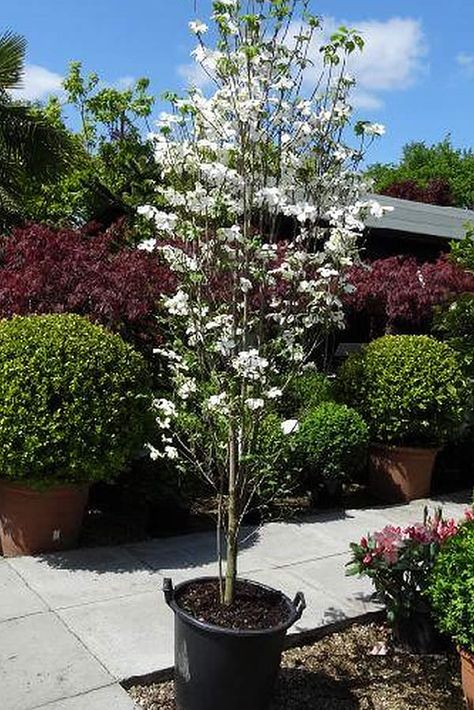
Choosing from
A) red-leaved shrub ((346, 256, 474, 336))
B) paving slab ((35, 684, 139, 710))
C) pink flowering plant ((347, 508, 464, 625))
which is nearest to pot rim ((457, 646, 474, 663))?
pink flowering plant ((347, 508, 464, 625))

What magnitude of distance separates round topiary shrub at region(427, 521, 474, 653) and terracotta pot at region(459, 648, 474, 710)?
4cm

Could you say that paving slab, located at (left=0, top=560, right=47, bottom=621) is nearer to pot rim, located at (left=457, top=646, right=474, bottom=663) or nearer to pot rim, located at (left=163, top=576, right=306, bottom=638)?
pot rim, located at (left=163, top=576, right=306, bottom=638)

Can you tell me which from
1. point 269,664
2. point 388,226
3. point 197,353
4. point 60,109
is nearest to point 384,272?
point 388,226

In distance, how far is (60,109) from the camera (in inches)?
575

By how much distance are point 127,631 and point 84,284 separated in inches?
108

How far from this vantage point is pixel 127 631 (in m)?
3.80

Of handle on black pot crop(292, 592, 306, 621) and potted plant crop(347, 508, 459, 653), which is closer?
handle on black pot crop(292, 592, 306, 621)

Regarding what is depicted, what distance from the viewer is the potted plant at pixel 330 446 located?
6.15 m

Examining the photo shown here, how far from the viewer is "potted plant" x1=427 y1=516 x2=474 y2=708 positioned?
3.16 metres

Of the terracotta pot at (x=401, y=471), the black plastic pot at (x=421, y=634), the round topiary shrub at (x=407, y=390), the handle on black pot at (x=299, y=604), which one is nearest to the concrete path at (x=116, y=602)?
the black plastic pot at (x=421, y=634)

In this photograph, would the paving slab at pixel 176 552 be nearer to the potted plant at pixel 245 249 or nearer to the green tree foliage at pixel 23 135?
the potted plant at pixel 245 249

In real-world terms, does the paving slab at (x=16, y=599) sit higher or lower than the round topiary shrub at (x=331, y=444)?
lower

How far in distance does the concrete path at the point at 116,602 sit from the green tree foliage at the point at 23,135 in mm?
5725

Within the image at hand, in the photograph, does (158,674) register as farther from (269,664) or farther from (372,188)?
(372,188)
